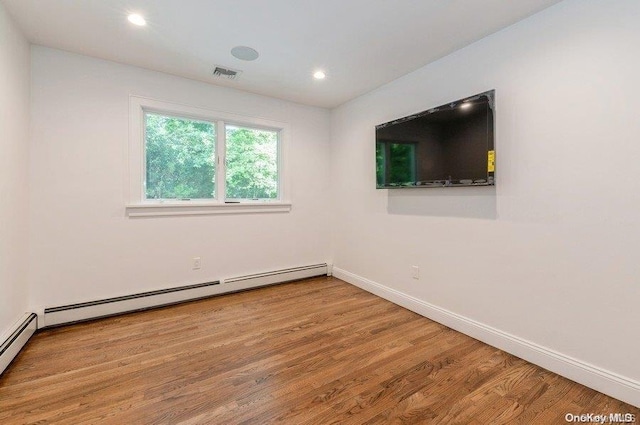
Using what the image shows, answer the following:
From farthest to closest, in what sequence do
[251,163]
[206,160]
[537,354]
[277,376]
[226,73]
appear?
[251,163] < [206,160] < [226,73] < [537,354] < [277,376]

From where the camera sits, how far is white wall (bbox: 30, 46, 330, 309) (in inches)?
97.1

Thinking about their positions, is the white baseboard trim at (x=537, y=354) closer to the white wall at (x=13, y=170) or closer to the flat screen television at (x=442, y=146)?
the flat screen television at (x=442, y=146)

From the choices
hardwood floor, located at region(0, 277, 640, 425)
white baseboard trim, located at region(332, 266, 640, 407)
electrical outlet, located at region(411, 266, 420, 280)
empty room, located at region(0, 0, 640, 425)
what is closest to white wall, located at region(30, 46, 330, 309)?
empty room, located at region(0, 0, 640, 425)

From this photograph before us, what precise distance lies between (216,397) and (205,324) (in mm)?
1045

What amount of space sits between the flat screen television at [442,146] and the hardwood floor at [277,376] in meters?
1.35

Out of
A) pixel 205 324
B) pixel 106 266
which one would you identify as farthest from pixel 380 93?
pixel 106 266

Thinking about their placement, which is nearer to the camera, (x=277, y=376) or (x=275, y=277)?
(x=277, y=376)

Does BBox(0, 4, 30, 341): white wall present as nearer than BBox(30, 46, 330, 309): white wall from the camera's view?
Yes

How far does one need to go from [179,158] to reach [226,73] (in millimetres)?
1054

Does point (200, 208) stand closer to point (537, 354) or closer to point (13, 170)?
point (13, 170)

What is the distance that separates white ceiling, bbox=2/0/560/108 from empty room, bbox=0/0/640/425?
0.02 m

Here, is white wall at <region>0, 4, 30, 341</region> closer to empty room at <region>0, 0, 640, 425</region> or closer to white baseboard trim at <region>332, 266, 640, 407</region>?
empty room at <region>0, 0, 640, 425</region>

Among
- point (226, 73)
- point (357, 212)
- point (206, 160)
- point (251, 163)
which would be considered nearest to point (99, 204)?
point (206, 160)

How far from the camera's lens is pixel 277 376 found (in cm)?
183
